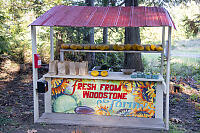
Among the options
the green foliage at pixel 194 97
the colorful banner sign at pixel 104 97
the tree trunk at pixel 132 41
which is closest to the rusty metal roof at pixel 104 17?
the colorful banner sign at pixel 104 97

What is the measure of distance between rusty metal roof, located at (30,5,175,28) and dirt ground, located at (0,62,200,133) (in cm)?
221

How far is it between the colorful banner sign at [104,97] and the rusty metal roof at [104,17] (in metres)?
1.40

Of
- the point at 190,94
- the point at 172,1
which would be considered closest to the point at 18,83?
the point at 190,94

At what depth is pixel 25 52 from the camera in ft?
36.8

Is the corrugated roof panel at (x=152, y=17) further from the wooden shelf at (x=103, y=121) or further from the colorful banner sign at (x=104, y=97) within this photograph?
the wooden shelf at (x=103, y=121)

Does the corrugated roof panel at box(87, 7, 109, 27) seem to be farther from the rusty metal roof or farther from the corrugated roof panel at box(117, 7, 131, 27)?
the corrugated roof panel at box(117, 7, 131, 27)

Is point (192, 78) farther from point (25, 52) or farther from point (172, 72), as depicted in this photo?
point (25, 52)

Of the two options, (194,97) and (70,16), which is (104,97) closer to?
(70,16)

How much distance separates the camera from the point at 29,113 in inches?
219

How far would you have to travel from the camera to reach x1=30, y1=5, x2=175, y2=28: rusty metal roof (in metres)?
4.42

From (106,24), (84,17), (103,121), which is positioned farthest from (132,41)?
(103,121)

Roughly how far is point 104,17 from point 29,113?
10.1 ft

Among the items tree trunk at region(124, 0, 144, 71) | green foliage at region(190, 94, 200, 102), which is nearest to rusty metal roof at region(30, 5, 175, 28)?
tree trunk at region(124, 0, 144, 71)

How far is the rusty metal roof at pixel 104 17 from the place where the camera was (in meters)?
4.42
